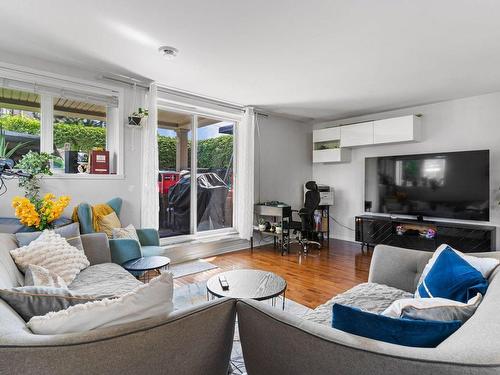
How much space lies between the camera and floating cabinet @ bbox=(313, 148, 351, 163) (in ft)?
17.4

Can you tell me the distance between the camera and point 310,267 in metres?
3.81

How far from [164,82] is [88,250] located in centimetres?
229

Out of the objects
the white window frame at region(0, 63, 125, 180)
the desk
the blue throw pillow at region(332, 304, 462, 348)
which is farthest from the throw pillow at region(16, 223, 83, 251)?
the desk

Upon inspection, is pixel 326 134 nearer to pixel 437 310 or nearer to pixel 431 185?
pixel 431 185

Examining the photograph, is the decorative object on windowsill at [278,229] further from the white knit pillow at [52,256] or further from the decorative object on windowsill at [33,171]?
the decorative object on windowsill at [33,171]

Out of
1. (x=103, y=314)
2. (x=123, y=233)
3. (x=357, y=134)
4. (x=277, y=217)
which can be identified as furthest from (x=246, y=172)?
(x=103, y=314)

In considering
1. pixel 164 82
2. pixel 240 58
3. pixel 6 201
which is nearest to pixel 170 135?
pixel 164 82

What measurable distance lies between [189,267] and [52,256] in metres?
1.97

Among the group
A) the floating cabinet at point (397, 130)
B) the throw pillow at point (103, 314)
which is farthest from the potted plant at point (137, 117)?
the floating cabinet at point (397, 130)

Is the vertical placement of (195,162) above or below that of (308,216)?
above

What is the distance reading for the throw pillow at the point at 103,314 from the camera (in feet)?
2.80

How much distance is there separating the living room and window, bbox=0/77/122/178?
2 cm

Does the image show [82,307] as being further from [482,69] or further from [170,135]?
[482,69]

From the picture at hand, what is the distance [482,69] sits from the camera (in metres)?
3.11
